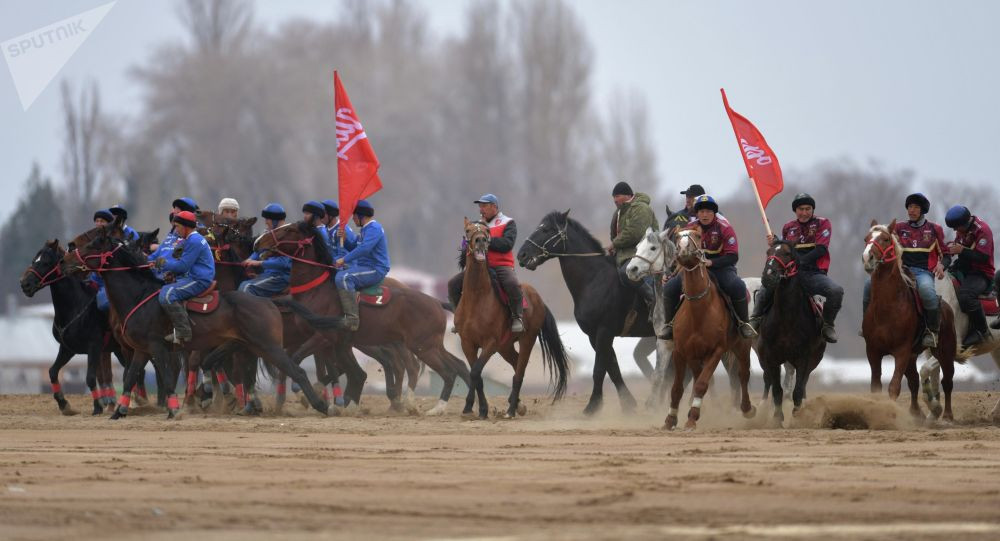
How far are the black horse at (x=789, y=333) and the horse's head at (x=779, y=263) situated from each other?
11mm

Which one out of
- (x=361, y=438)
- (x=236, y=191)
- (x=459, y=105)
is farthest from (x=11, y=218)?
(x=361, y=438)

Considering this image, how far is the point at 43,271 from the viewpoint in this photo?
65.5 feet

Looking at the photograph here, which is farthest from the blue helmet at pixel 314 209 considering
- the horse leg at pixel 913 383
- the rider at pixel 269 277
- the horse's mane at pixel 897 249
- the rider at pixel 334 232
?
the horse leg at pixel 913 383

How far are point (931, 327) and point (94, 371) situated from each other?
10484 mm

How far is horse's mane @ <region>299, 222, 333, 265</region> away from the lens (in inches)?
790

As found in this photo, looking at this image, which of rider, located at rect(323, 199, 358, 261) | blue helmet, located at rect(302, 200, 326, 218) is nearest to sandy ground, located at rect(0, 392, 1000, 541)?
blue helmet, located at rect(302, 200, 326, 218)

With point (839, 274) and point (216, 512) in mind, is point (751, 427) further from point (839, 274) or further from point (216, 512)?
point (839, 274)

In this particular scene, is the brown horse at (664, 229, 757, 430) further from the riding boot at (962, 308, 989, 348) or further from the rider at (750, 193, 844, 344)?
the riding boot at (962, 308, 989, 348)

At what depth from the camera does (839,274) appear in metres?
70.2

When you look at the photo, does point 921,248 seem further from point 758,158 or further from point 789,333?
point 758,158

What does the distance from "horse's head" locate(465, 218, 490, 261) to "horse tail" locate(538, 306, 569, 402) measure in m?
2.08

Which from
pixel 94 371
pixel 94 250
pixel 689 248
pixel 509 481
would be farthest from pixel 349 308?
pixel 509 481

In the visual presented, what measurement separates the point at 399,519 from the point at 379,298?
38.0 ft

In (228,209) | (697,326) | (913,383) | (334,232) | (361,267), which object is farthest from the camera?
(228,209)
